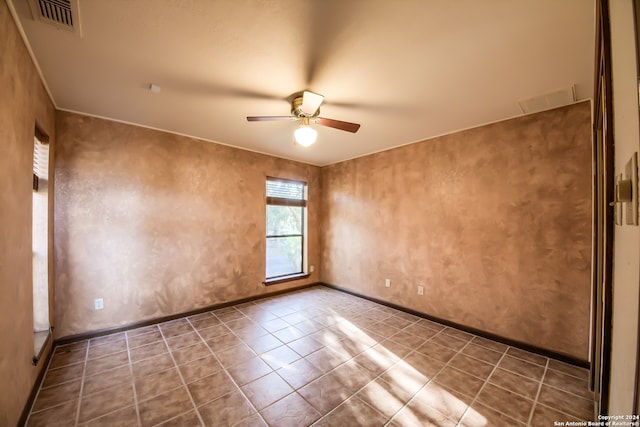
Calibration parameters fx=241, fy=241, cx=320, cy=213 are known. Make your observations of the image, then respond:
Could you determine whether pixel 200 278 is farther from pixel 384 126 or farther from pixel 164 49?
pixel 384 126

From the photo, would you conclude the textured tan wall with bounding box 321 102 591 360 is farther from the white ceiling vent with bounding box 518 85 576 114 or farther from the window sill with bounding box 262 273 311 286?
the window sill with bounding box 262 273 311 286

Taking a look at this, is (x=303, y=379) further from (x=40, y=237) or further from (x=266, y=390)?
(x=40, y=237)

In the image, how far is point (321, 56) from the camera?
179cm

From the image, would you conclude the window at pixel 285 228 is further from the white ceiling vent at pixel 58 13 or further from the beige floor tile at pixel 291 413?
the white ceiling vent at pixel 58 13

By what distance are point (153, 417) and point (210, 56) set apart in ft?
8.99

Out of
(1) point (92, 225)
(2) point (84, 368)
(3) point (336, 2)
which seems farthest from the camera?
(1) point (92, 225)

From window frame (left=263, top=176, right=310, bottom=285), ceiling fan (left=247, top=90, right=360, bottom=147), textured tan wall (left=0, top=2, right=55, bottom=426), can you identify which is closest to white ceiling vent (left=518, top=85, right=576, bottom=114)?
ceiling fan (left=247, top=90, right=360, bottom=147)

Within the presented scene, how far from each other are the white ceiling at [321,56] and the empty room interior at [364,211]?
17 millimetres

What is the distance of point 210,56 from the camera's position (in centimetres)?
182

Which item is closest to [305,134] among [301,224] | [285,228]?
[285,228]

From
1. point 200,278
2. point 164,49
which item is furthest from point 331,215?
point 164,49

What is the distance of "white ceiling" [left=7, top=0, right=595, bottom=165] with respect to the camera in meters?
1.43

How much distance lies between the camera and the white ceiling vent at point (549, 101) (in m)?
2.25

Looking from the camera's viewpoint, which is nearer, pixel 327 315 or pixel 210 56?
pixel 210 56
